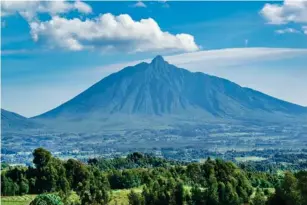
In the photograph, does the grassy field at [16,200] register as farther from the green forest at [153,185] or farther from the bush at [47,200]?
the bush at [47,200]

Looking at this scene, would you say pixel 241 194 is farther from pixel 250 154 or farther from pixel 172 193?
pixel 250 154

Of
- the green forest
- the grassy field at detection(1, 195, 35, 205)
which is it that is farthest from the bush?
the grassy field at detection(1, 195, 35, 205)

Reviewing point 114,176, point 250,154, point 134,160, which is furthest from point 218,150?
point 114,176

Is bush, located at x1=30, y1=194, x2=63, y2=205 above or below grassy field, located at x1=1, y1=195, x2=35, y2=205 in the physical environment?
above

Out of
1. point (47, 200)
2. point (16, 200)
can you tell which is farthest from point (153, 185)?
point (16, 200)

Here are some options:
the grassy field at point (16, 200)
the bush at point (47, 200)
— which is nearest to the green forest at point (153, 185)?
the bush at point (47, 200)

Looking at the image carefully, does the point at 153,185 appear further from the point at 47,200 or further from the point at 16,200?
→ the point at 16,200

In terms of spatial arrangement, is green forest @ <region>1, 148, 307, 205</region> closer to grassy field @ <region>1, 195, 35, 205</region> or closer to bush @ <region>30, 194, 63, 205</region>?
bush @ <region>30, 194, 63, 205</region>
